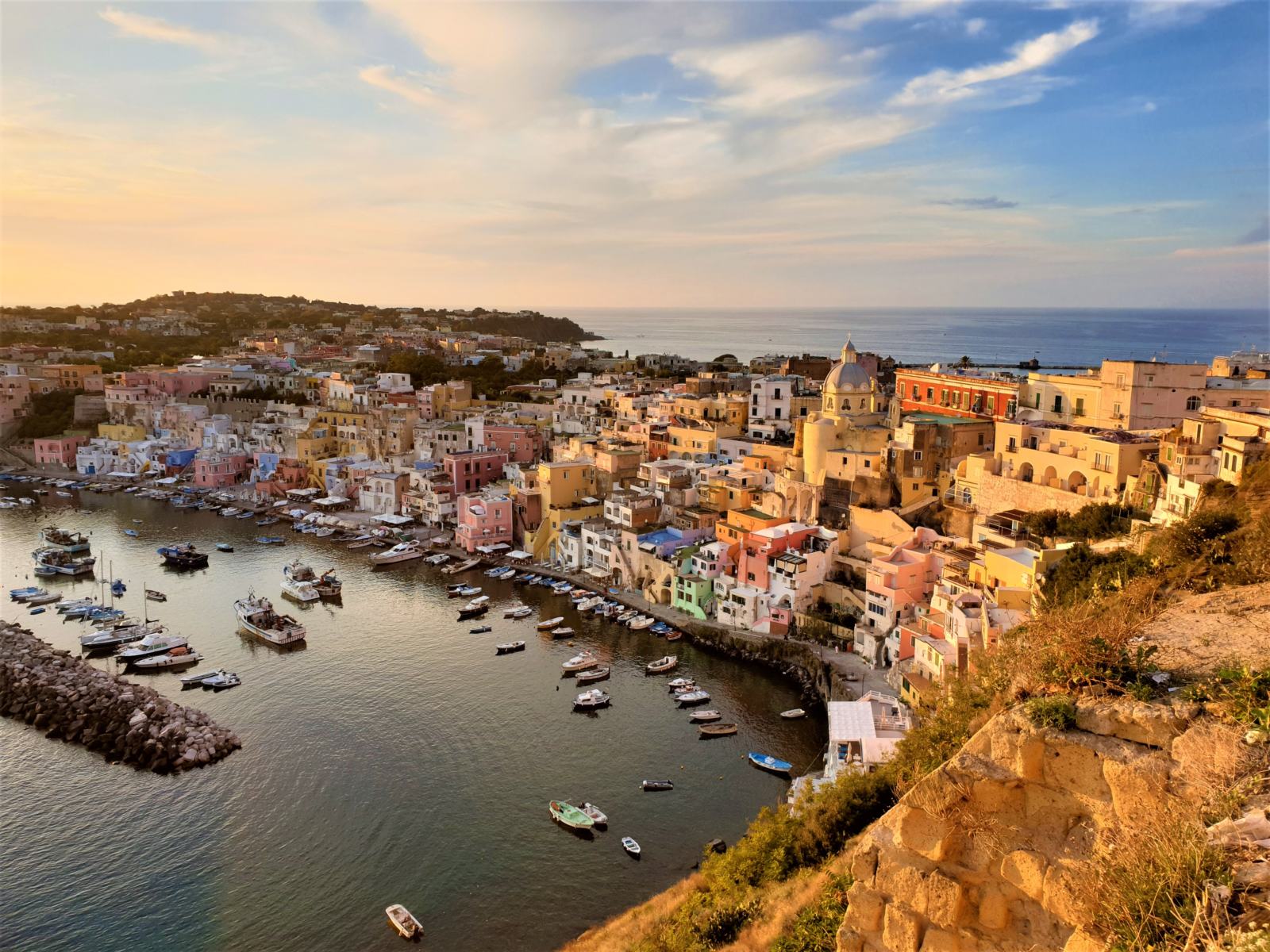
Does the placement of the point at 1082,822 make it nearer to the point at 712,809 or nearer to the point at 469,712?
the point at 712,809

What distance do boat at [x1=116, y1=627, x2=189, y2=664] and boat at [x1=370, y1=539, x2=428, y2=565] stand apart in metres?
6.52

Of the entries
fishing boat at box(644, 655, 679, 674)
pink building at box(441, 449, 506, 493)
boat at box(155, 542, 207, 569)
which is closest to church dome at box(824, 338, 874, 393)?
fishing boat at box(644, 655, 679, 674)

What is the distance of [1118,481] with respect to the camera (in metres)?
14.7

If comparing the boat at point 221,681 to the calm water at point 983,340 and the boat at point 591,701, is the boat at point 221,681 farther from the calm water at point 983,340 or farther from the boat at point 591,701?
the calm water at point 983,340

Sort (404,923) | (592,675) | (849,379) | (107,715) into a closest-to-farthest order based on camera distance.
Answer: (404,923), (107,715), (592,675), (849,379)

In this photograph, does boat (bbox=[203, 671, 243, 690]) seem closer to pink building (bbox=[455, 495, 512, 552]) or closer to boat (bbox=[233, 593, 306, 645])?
boat (bbox=[233, 593, 306, 645])

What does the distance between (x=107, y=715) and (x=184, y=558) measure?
9.99 meters

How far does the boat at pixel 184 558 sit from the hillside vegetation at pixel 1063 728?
17.6 metres

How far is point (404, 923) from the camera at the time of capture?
9.26m

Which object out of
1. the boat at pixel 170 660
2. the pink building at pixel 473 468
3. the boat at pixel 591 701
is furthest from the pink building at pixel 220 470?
the boat at pixel 591 701

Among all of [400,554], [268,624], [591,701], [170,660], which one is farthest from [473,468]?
[591,701]

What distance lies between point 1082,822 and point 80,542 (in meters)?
26.6

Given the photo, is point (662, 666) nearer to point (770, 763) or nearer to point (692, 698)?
point (692, 698)

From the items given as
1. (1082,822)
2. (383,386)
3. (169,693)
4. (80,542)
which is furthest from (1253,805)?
(383,386)
